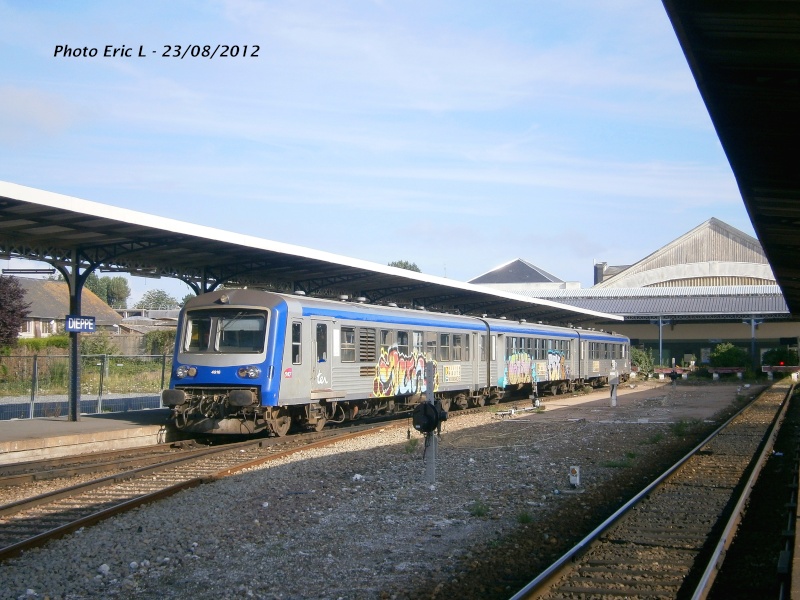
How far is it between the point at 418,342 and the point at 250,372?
6.35m

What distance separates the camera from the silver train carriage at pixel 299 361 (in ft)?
50.0

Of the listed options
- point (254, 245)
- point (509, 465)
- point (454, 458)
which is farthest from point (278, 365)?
point (509, 465)

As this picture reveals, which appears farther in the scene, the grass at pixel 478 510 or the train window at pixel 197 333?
the train window at pixel 197 333

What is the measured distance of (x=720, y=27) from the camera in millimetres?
6000

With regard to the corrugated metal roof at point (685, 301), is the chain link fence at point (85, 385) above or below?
below

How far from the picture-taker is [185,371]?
617 inches

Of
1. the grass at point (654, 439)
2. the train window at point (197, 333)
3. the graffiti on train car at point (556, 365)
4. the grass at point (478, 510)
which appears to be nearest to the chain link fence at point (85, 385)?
the train window at point (197, 333)

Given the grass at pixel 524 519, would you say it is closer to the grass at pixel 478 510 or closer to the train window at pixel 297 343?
the grass at pixel 478 510

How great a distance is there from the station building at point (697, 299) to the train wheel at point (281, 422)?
33.9 meters

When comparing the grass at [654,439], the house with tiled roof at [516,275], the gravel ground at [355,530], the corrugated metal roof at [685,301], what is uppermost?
the house with tiled roof at [516,275]

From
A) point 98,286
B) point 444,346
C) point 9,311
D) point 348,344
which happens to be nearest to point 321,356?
→ point 348,344

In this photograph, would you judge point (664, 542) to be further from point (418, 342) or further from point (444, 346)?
point (444, 346)

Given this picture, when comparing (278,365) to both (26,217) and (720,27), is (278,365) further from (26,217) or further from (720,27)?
(720,27)

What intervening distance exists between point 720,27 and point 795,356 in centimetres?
4956
